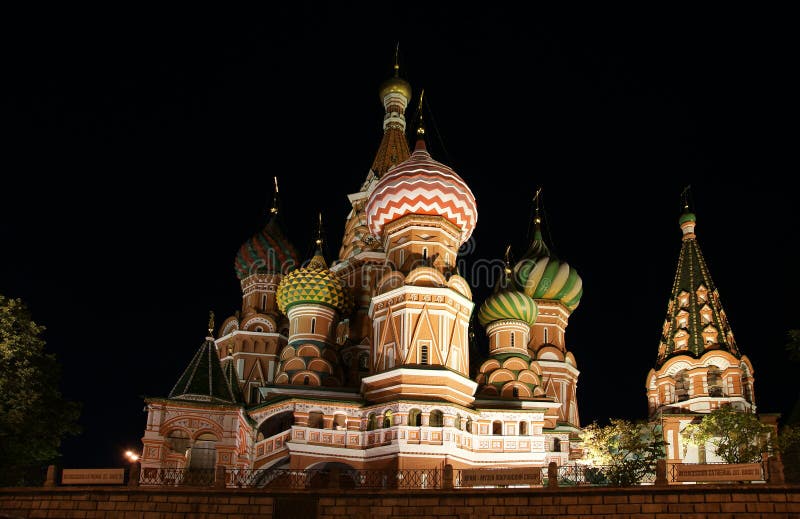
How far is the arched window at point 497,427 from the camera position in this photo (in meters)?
30.9

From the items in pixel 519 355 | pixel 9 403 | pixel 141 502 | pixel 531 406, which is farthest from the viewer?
pixel 519 355

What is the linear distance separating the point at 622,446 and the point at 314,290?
502 inches

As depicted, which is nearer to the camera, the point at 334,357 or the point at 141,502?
the point at 141,502

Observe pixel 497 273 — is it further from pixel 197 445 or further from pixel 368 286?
pixel 197 445

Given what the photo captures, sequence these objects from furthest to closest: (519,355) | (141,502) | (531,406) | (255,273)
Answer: (255,273)
(519,355)
(531,406)
(141,502)

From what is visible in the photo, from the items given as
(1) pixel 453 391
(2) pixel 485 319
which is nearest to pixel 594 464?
(1) pixel 453 391

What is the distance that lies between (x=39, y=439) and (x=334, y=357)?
12.3m

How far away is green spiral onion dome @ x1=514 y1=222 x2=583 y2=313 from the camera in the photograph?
130ft

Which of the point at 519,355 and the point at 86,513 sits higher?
the point at 519,355

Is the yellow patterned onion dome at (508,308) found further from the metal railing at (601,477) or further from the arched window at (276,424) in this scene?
the arched window at (276,424)

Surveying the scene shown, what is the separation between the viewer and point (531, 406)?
31.9m

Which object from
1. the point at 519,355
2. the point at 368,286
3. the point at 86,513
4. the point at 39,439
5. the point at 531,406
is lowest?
the point at 86,513

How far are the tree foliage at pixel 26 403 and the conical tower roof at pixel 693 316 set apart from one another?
20.7 metres

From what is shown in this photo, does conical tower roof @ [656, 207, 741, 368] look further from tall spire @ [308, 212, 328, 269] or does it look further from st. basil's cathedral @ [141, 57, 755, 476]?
tall spire @ [308, 212, 328, 269]
